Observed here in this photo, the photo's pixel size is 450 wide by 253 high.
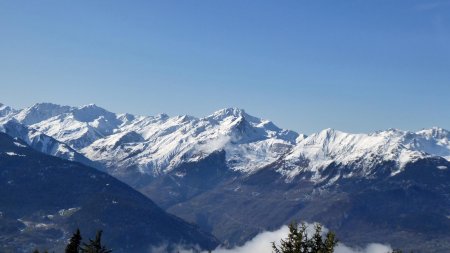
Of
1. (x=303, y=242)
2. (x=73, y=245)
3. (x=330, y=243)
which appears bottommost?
(x=330, y=243)

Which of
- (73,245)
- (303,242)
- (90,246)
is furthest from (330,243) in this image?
(73,245)

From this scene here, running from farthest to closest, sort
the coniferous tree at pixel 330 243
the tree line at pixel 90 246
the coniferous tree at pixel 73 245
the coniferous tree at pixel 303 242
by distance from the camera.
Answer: the coniferous tree at pixel 73 245 → the tree line at pixel 90 246 → the coniferous tree at pixel 303 242 → the coniferous tree at pixel 330 243

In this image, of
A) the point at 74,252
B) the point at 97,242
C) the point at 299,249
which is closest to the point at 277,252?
the point at 299,249

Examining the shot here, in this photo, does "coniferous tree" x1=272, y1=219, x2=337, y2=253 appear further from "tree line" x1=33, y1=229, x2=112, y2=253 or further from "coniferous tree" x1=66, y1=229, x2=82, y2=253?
"coniferous tree" x1=66, y1=229, x2=82, y2=253

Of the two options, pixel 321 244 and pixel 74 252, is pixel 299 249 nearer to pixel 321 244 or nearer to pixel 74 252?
pixel 321 244

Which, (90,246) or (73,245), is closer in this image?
(90,246)

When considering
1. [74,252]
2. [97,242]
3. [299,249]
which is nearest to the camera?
[299,249]

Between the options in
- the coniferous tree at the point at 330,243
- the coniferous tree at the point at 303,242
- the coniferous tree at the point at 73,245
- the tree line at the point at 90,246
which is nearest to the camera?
the coniferous tree at the point at 330,243

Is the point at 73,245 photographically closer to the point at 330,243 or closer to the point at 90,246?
the point at 90,246

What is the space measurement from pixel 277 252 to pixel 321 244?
3.94m

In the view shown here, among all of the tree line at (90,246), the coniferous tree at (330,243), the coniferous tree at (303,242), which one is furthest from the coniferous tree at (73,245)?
the coniferous tree at (330,243)

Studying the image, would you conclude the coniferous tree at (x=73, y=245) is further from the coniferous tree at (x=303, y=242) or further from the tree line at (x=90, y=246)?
the coniferous tree at (x=303, y=242)

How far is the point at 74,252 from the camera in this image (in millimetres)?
66500

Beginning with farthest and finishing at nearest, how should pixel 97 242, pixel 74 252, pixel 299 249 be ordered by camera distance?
pixel 74 252, pixel 97 242, pixel 299 249
